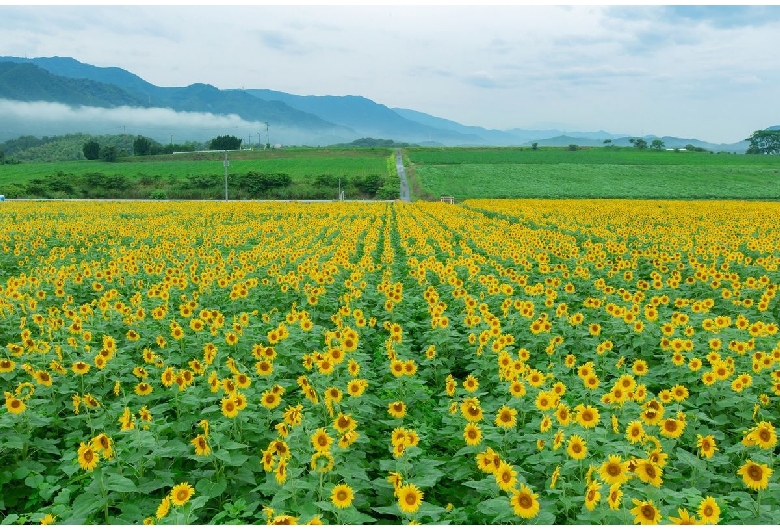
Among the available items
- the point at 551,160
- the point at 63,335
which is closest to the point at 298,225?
the point at 63,335

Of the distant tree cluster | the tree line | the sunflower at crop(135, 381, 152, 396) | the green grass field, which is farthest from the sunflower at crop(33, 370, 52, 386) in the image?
the distant tree cluster

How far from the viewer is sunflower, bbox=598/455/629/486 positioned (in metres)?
3.39

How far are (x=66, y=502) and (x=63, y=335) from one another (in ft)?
11.8

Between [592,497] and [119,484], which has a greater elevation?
[592,497]

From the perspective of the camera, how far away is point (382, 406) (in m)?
6.09

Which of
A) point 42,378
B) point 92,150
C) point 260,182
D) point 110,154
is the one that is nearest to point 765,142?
point 260,182

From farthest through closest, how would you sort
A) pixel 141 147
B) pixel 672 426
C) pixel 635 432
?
pixel 141 147 < pixel 672 426 < pixel 635 432

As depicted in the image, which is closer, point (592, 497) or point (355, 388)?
point (592, 497)

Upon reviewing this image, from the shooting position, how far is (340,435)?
14.8ft

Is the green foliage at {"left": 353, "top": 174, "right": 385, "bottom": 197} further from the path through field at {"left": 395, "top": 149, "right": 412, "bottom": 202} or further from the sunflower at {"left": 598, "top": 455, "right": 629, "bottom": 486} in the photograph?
the sunflower at {"left": 598, "top": 455, "right": 629, "bottom": 486}

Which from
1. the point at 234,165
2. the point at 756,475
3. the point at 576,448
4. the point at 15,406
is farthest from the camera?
the point at 234,165

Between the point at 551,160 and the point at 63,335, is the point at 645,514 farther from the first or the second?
the point at 551,160

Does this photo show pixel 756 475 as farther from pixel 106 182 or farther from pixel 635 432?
pixel 106 182

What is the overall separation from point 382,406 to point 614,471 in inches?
121
